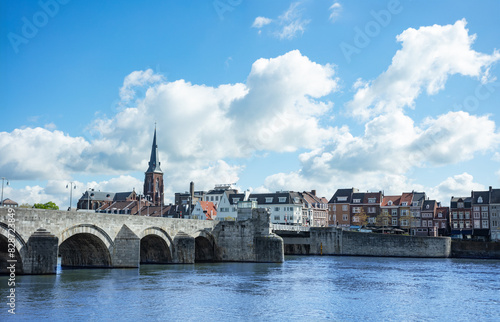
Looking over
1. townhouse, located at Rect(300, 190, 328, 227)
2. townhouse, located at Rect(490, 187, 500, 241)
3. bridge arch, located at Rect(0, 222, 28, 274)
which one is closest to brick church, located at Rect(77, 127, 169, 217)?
townhouse, located at Rect(300, 190, 328, 227)

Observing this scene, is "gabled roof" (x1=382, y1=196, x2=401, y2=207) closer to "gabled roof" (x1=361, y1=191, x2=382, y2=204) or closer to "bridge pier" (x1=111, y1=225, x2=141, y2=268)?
"gabled roof" (x1=361, y1=191, x2=382, y2=204)

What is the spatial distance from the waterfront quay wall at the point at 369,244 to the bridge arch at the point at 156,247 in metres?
33.3

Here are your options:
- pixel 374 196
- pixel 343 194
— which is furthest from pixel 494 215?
pixel 343 194

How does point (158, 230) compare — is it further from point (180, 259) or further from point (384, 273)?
point (384, 273)

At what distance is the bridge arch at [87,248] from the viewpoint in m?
40.8

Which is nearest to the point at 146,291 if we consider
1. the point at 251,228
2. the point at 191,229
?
the point at 191,229

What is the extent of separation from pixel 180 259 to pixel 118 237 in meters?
9.21

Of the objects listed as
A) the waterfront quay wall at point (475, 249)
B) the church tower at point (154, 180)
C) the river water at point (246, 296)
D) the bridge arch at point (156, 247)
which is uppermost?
the church tower at point (154, 180)

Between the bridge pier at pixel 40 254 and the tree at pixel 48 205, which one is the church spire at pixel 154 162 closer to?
the tree at pixel 48 205

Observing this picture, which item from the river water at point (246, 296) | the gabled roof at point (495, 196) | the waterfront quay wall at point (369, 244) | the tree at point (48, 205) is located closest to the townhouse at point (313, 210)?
the waterfront quay wall at point (369, 244)

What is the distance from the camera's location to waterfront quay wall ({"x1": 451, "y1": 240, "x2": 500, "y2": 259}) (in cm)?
7531

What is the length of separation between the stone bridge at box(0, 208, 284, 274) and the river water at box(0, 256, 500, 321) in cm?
188

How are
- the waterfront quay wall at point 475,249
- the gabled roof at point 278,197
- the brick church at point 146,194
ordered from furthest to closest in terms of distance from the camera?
1. the brick church at point 146,194
2. the gabled roof at point 278,197
3. the waterfront quay wall at point 475,249

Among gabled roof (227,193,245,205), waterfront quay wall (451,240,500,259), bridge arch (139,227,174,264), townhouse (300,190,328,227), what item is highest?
gabled roof (227,193,245,205)
